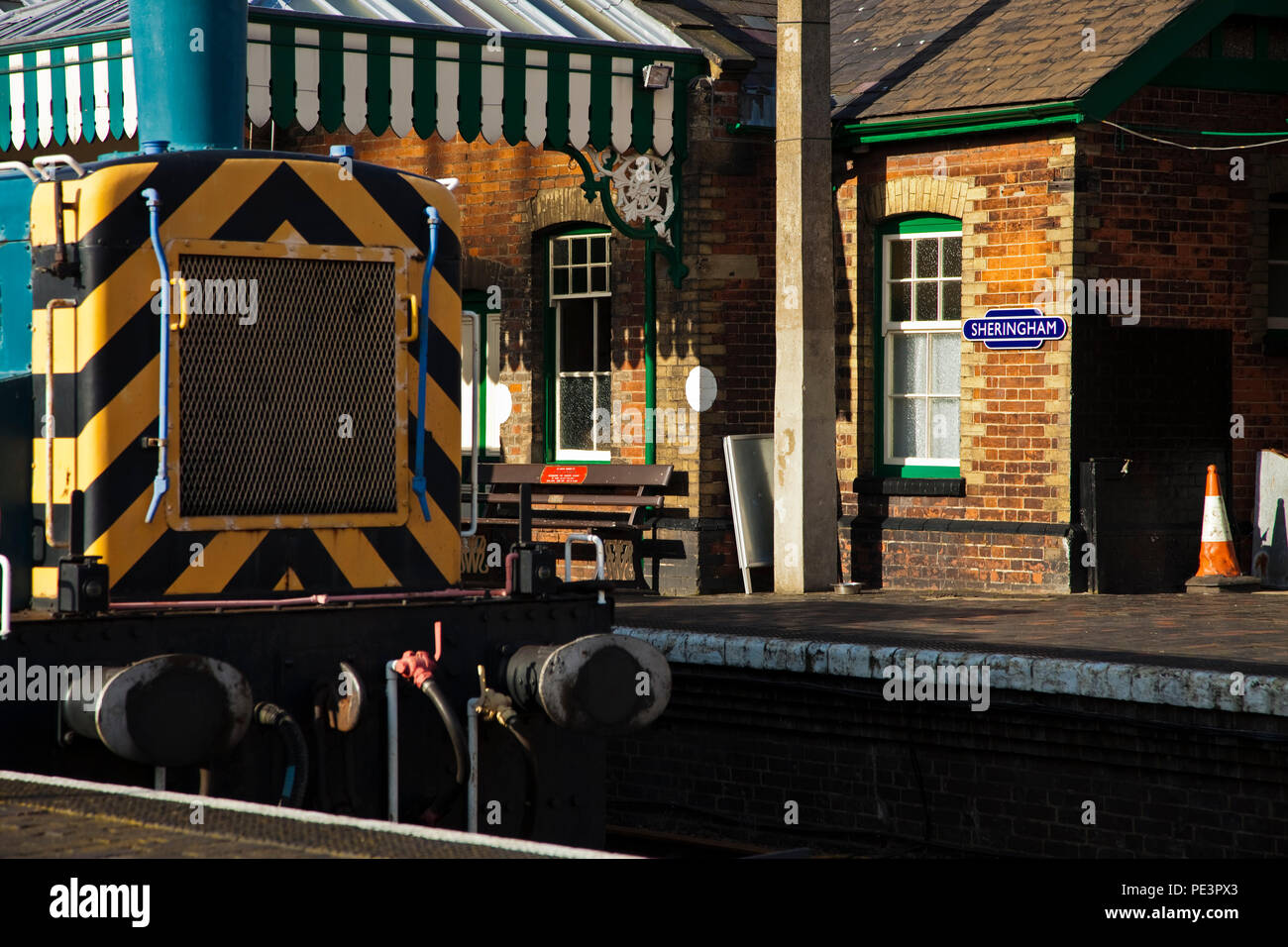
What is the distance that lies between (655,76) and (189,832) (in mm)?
9786

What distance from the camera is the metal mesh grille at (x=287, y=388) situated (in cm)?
629

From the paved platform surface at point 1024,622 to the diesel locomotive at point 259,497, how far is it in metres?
2.85

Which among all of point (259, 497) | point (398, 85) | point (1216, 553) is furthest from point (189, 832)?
point (1216, 553)

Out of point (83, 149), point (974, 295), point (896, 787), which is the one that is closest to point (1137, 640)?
point (896, 787)

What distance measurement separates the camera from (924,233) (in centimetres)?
1357

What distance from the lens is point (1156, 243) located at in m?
13.0

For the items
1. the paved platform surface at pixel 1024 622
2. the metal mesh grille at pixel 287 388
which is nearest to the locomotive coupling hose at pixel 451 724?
the metal mesh grille at pixel 287 388

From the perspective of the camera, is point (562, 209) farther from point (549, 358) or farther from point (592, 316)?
point (549, 358)

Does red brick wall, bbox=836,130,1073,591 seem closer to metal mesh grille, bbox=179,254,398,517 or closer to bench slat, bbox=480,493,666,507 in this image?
bench slat, bbox=480,493,666,507

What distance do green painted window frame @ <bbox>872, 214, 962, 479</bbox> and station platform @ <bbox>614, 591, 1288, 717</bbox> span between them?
3.35 feet
